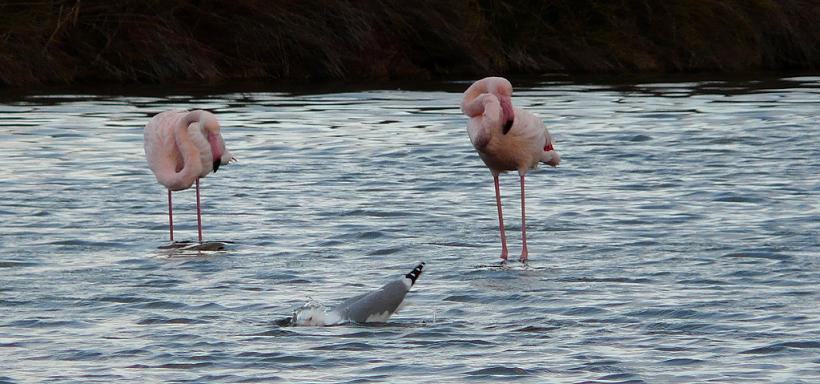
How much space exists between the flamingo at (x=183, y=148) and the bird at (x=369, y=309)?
2984mm

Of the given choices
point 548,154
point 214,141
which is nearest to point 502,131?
point 548,154

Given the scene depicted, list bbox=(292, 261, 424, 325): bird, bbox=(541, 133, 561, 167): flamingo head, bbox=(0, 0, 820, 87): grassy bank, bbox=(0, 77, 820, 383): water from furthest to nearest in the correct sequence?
bbox=(0, 0, 820, 87): grassy bank < bbox=(541, 133, 561, 167): flamingo head < bbox=(292, 261, 424, 325): bird < bbox=(0, 77, 820, 383): water

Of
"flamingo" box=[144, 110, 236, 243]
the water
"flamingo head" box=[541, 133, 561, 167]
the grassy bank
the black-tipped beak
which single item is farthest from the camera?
the grassy bank

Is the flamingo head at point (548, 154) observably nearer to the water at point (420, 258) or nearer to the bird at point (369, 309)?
the water at point (420, 258)

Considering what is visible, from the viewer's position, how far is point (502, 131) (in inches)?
366

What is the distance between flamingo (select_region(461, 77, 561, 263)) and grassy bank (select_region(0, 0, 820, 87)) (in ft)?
47.2

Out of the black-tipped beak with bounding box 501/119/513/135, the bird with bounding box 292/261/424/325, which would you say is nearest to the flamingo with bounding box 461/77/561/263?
the black-tipped beak with bounding box 501/119/513/135

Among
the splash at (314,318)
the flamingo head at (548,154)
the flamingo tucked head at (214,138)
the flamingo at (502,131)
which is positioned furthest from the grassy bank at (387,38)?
the splash at (314,318)

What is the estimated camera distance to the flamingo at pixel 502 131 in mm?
9172

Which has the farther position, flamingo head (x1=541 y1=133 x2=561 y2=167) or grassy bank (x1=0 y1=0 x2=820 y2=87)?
grassy bank (x1=0 y1=0 x2=820 y2=87)

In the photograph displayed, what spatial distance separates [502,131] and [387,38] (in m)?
16.9

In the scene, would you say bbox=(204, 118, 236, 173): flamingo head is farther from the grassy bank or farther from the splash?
the grassy bank

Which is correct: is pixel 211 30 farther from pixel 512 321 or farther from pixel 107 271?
pixel 512 321

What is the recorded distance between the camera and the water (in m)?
6.39
